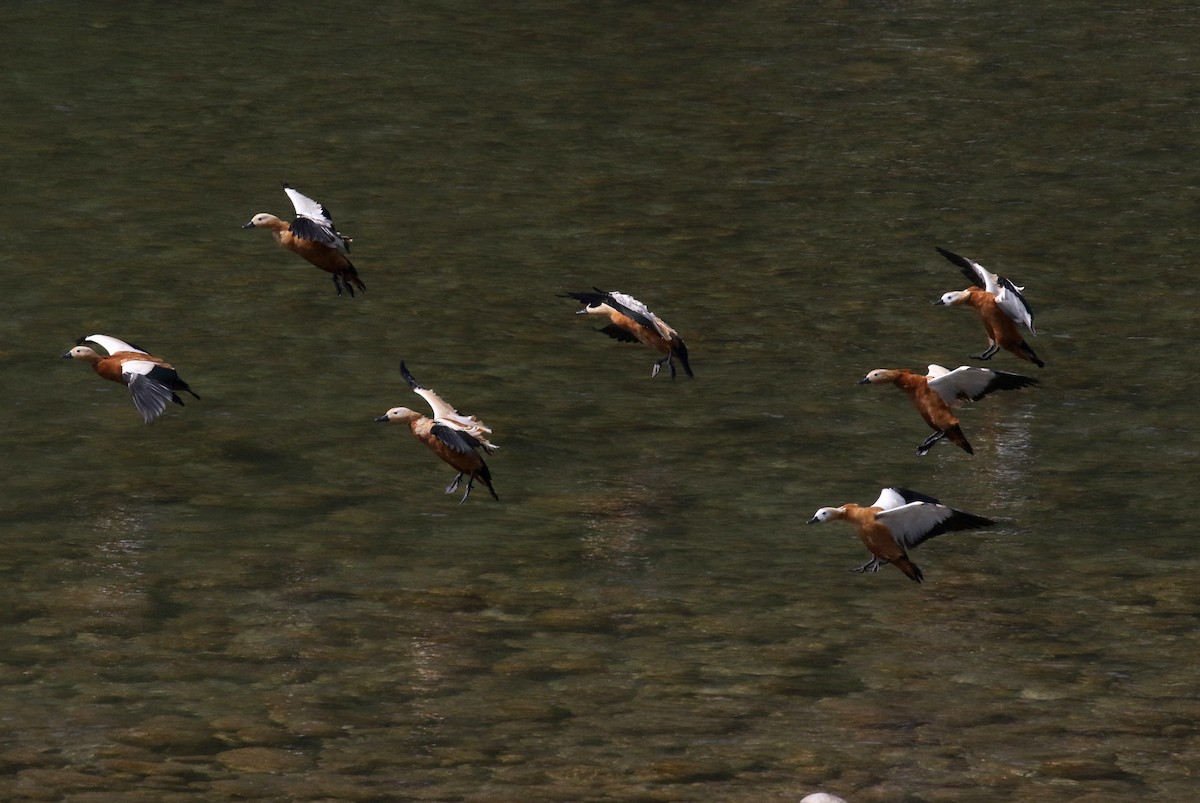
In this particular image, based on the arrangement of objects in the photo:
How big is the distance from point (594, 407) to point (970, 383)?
3862mm

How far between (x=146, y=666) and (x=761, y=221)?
1235 centimetres

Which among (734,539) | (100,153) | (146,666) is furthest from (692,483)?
(100,153)

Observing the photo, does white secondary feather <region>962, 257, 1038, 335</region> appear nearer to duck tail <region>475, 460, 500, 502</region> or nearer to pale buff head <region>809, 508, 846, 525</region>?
pale buff head <region>809, 508, 846, 525</region>

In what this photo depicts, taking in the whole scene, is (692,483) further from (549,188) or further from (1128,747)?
(549,188)

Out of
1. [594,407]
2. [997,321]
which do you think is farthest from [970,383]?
[594,407]

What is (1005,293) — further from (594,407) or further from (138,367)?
(138,367)

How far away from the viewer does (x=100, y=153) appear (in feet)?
83.8

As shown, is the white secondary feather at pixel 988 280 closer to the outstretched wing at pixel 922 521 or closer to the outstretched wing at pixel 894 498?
the outstretched wing at pixel 894 498

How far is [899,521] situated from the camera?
45.8ft

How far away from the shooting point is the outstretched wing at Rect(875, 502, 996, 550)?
13.8 m

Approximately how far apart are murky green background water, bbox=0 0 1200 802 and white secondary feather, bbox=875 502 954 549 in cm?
52

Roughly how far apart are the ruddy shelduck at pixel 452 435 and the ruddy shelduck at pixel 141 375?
67.0 inches

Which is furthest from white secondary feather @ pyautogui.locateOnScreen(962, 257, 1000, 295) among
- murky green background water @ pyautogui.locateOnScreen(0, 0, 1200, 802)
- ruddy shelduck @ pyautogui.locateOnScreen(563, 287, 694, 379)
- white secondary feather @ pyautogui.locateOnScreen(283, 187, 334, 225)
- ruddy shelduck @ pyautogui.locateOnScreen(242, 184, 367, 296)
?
white secondary feather @ pyautogui.locateOnScreen(283, 187, 334, 225)

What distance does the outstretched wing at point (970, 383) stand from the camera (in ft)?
51.5
